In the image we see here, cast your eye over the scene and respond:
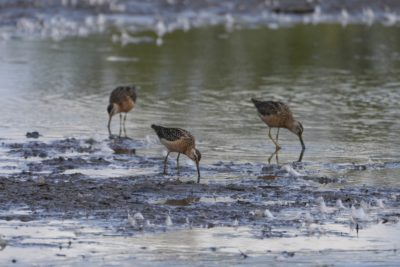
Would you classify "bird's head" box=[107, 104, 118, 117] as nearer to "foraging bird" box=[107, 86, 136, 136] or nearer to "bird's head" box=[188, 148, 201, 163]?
"foraging bird" box=[107, 86, 136, 136]

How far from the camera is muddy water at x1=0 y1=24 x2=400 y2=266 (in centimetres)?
1015

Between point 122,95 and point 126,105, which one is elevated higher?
point 122,95

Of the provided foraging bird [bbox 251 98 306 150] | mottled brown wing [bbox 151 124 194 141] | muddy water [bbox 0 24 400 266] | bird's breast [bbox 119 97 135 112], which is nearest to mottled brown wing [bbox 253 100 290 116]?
foraging bird [bbox 251 98 306 150]

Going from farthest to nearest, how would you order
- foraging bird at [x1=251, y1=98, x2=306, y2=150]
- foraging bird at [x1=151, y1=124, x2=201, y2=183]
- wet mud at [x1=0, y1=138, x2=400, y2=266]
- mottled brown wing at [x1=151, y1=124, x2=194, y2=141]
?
foraging bird at [x1=251, y1=98, x2=306, y2=150]
mottled brown wing at [x1=151, y1=124, x2=194, y2=141]
foraging bird at [x1=151, y1=124, x2=201, y2=183]
wet mud at [x1=0, y1=138, x2=400, y2=266]

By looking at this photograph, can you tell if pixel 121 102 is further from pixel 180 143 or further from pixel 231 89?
pixel 231 89

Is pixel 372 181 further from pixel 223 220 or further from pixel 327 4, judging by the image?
pixel 327 4

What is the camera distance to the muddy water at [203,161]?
10.1 metres

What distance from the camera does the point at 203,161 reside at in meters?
14.0

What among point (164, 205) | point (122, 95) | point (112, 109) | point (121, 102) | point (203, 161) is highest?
point (122, 95)

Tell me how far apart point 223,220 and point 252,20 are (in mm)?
21450

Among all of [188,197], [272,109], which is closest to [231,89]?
[272,109]

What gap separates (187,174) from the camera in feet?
43.8

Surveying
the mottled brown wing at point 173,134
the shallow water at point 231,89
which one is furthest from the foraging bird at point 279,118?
the mottled brown wing at point 173,134

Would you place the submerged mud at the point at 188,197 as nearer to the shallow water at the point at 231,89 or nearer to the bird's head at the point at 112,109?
the shallow water at the point at 231,89
